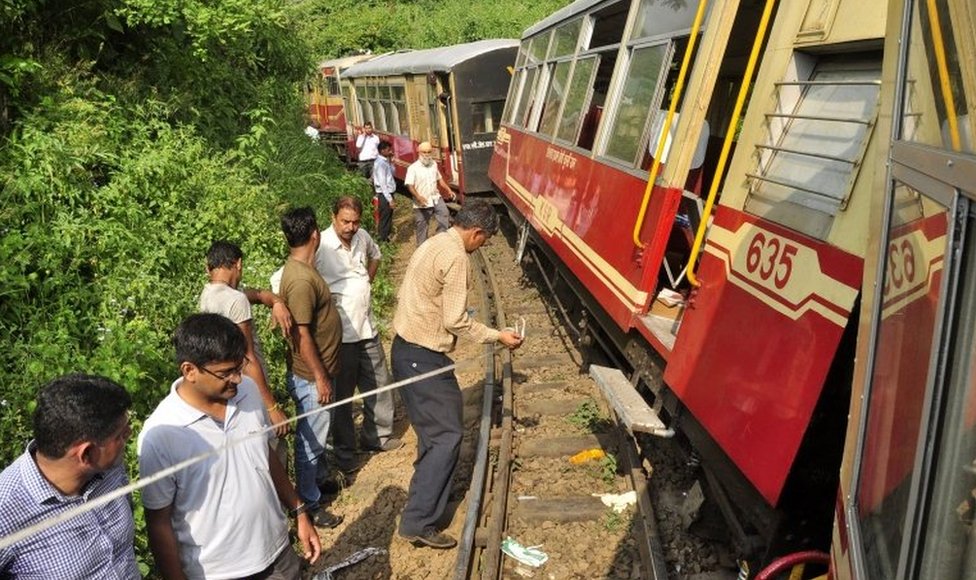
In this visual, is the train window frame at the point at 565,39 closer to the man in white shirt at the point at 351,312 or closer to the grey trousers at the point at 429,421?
the man in white shirt at the point at 351,312

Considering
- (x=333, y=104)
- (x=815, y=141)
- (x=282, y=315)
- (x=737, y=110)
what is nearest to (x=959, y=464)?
(x=815, y=141)

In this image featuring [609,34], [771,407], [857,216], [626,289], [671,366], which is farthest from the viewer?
[609,34]

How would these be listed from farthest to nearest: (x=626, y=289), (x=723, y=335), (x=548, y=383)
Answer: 1. (x=548, y=383)
2. (x=626, y=289)
3. (x=723, y=335)

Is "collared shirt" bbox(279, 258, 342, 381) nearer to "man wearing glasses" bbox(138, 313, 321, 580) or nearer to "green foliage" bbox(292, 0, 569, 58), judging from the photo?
"man wearing glasses" bbox(138, 313, 321, 580)

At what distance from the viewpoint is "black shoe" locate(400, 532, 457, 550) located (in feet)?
14.4

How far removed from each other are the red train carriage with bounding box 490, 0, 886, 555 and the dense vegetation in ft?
10.3

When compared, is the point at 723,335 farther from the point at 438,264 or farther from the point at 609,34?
the point at 609,34

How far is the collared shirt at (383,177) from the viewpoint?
11695mm

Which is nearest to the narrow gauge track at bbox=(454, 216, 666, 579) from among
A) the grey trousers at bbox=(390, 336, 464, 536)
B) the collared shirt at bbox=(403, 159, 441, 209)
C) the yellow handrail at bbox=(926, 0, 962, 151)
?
the grey trousers at bbox=(390, 336, 464, 536)

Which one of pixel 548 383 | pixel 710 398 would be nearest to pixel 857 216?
pixel 710 398

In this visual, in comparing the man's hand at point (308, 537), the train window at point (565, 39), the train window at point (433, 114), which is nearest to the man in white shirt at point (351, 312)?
the man's hand at point (308, 537)

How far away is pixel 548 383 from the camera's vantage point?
658 cm

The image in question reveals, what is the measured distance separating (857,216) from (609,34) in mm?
4847

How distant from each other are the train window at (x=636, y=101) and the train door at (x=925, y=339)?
308 cm
